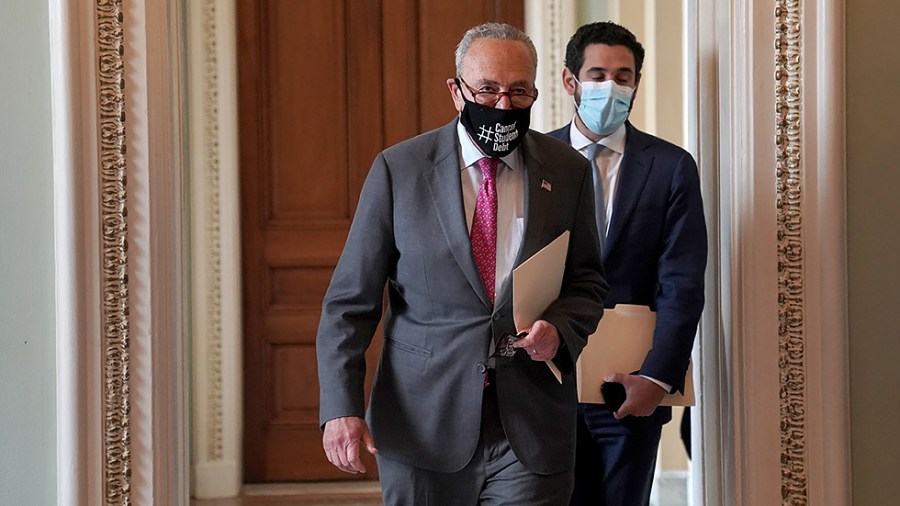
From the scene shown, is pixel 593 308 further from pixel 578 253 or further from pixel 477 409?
pixel 477 409

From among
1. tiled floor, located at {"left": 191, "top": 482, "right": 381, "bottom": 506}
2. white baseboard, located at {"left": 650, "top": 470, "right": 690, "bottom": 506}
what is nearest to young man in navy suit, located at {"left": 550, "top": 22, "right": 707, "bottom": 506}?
white baseboard, located at {"left": 650, "top": 470, "right": 690, "bottom": 506}

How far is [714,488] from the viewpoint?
3.01m

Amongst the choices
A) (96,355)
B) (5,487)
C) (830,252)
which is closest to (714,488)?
(830,252)

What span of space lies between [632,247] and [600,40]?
54 cm

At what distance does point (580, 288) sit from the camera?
2.25 m

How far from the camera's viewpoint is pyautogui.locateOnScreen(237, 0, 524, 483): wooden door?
4848 mm

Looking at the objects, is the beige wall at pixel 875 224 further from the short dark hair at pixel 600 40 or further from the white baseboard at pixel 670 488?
the white baseboard at pixel 670 488

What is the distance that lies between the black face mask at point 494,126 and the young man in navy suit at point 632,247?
2.06 ft

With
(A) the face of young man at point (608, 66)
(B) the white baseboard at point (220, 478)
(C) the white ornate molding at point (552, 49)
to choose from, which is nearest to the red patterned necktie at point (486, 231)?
(A) the face of young man at point (608, 66)

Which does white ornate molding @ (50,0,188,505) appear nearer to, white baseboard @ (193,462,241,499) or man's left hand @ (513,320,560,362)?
man's left hand @ (513,320,560,362)

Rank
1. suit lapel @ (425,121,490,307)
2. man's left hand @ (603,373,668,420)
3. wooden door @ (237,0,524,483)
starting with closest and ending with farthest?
1. suit lapel @ (425,121,490,307)
2. man's left hand @ (603,373,668,420)
3. wooden door @ (237,0,524,483)

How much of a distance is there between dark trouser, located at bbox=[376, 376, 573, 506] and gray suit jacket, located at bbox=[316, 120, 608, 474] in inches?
1.1

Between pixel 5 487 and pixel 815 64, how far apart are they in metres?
2.35

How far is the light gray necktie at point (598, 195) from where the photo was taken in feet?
8.95
